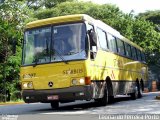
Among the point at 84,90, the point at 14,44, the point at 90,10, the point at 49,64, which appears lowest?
the point at 84,90

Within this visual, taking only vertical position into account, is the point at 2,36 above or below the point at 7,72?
above

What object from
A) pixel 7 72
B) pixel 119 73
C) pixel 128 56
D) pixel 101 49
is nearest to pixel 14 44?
pixel 7 72

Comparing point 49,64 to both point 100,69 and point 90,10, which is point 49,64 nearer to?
point 100,69

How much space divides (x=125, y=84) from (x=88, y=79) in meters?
6.58

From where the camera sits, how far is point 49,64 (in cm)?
1438

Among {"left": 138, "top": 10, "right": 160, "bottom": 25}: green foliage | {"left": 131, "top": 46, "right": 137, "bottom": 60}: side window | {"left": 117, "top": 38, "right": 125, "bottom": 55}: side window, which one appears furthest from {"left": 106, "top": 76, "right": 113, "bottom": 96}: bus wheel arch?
{"left": 138, "top": 10, "right": 160, "bottom": 25}: green foliage

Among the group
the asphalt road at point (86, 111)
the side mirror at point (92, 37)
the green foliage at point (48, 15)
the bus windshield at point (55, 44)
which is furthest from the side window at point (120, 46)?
the green foliage at point (48, 15)

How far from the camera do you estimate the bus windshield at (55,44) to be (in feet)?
46.8

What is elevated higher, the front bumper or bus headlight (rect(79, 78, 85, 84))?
bus headlight (rect(79, 78, 85, 84))

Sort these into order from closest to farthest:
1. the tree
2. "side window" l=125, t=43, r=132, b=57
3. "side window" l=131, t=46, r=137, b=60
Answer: "side window" l=125, t=43, r=132, b=57, "side window" l=131, t=46, r=137, b=60, the tree

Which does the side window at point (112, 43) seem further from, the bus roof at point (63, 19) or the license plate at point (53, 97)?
the license plate at point (53, 97)

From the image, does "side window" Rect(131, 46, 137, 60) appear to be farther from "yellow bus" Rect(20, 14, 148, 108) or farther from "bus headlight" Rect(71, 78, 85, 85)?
"bus headlight" Rect(71, 78, 85, 85)

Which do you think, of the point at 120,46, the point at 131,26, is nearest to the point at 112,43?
the point at 120,46

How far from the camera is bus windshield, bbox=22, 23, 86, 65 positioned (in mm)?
14273
